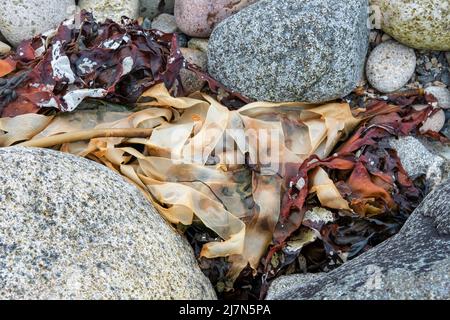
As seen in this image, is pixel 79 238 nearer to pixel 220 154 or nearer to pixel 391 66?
pixel 220 154

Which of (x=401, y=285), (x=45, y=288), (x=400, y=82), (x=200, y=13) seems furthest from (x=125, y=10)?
(x=401, y=285)

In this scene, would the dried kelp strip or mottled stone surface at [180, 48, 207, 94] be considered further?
mottled stone surface at [180, 48, 207, 94]

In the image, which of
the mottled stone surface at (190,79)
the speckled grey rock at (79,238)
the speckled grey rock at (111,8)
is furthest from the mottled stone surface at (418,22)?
the speckled grey rock at (79,238)

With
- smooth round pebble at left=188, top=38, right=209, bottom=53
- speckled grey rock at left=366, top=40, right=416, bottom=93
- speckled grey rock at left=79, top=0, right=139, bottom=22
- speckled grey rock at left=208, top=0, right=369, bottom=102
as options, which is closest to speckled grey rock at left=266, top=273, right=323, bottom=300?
speckled grey rock at left=208, top=0, right=369, bottom=102

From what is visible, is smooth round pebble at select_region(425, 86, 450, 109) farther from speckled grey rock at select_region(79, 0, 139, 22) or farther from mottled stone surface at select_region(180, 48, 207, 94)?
speckled grey rock at select_region(79, 0, 139, 22)

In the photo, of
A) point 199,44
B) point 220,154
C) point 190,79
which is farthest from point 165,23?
point 220,154

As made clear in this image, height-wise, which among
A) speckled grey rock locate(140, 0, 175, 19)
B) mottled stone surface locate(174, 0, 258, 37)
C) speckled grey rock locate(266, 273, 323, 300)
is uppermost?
mottled stone surface locate(174, 0, 258, 37)
